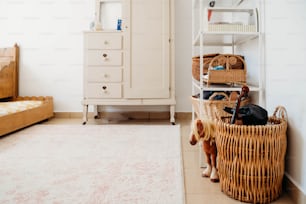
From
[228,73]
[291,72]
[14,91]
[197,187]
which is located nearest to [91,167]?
[197,187]

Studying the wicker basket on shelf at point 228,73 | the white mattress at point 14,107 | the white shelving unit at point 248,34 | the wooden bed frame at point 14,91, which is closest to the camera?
the white shelving unit at point 248,34

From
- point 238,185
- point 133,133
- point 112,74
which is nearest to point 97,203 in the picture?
point 238,185

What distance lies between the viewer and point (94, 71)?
8.34ft

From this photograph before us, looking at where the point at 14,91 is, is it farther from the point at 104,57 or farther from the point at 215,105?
the point at 215,105

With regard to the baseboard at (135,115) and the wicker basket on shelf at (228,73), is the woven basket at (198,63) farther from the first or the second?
the baseboard at (135,115)

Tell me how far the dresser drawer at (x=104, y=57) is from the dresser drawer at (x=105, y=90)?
0.69ft

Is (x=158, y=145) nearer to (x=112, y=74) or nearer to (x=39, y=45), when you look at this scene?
(x=112, y=74)

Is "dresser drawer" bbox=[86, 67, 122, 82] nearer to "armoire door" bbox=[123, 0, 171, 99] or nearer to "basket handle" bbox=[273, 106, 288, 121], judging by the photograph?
"armoire door" bbox=[123, 0, 171, 99]

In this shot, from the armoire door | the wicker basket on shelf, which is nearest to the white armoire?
the armoire door

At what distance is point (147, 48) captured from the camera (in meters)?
2.54

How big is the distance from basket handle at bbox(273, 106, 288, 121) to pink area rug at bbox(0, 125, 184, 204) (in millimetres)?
521

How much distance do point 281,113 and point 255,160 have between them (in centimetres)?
27

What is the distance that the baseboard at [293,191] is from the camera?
2.99 ft

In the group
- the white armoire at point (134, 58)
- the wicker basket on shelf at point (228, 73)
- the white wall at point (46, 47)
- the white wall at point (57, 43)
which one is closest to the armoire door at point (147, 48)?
the white armoire at point (134, 58)
